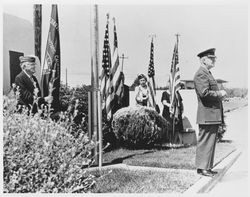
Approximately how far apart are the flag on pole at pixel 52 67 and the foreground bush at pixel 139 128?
3.21ft

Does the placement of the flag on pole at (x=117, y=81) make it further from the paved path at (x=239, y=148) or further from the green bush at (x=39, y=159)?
the paved path at (x=239, y=148)

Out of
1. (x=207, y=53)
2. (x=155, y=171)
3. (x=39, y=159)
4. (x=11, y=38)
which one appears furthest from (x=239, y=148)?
(x=11, y=38)

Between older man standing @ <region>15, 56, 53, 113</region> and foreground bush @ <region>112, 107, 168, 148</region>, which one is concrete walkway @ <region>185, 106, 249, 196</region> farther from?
older man standing @ <region>15, 56, 53, 113</region>

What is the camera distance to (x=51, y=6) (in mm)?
5832

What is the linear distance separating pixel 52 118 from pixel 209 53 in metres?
2.38

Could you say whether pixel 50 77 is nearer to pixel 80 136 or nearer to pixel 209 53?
pixel 80 136

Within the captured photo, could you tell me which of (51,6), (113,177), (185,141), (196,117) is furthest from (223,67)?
(51,6)

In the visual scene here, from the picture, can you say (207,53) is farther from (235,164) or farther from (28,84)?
(28,84)

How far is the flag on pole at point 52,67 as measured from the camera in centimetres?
597

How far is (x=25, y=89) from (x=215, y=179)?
9.56 feet

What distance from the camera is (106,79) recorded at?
6.07 meters

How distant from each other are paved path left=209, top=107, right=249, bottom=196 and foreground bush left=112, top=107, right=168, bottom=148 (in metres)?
0.95

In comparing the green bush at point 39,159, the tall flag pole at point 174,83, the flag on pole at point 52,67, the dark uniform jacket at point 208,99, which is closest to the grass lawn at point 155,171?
the dark uniform jacket at point 208,99

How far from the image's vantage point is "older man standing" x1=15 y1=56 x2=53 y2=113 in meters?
5.82
